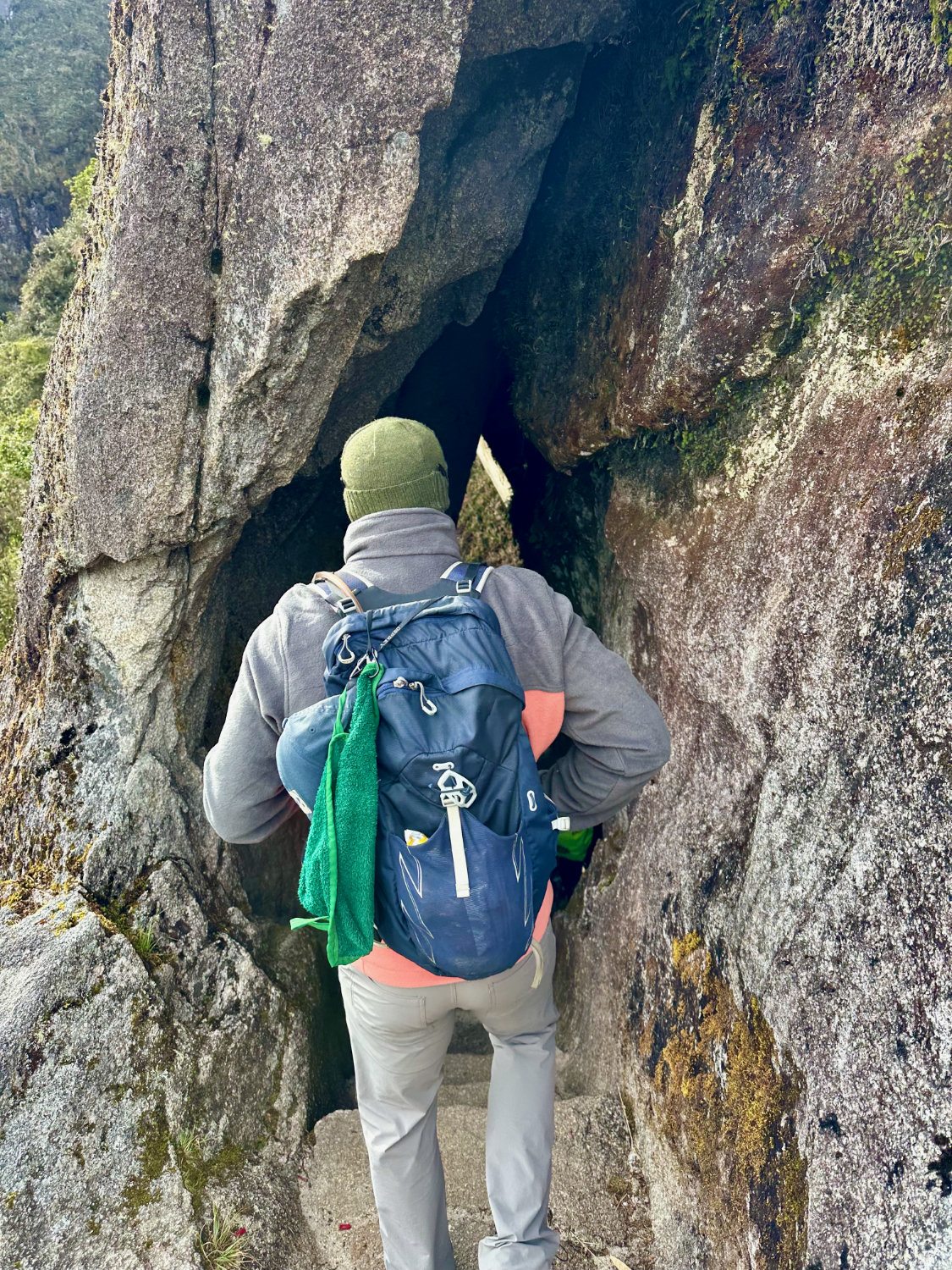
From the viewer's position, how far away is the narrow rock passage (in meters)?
3.55

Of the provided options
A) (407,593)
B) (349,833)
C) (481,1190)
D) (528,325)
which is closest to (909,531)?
(407,593)

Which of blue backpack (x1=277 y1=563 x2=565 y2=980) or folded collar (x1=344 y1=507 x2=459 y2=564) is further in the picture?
folded collar (x1=344 y1=507 x2=459 y2=564)

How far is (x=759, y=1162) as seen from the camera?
2906mm

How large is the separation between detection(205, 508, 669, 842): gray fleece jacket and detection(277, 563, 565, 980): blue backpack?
194 mm

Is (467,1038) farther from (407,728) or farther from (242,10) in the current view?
(242,10)

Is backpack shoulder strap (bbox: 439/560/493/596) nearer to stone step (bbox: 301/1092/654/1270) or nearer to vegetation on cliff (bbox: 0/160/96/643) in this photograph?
stone step (bbox: 301/1092/654/1270)

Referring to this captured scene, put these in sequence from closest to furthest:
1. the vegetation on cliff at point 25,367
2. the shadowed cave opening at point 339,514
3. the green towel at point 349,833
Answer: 1. the green towel at point 349,833
2. the shadowed cave opening at point 339,514
3. the vegetation on cliff at point 25,367

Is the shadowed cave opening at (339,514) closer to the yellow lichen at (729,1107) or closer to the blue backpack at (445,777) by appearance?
the yellow lichen at (729,1107)

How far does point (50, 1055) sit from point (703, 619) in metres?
3.37

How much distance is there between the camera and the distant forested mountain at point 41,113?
717 inches

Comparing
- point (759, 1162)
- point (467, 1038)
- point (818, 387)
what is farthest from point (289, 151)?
point (467, 1038)

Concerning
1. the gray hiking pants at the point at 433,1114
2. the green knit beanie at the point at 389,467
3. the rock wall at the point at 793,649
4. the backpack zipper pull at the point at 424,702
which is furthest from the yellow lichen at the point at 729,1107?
the green knit beanie at the point at 389,467

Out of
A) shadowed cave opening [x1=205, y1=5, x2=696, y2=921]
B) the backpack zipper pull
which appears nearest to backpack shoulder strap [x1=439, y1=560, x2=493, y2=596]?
the backpack zipper pull

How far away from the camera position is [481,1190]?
12.6 feet
